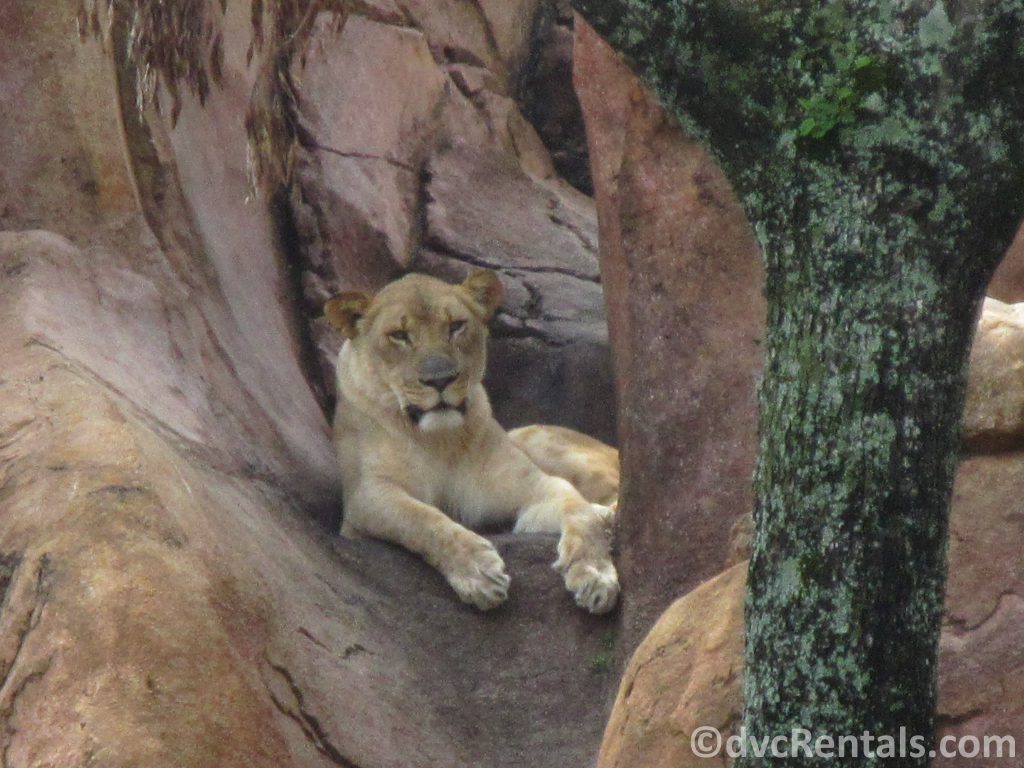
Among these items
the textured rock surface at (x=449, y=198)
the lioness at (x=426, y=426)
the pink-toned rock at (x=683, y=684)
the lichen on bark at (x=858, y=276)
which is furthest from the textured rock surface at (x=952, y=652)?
the textured rock surface at (x=449, y=198)

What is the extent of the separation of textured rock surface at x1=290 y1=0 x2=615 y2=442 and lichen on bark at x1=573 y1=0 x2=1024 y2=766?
5.25m

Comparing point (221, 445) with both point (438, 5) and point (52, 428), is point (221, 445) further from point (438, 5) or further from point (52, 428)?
→ point (438, 5)

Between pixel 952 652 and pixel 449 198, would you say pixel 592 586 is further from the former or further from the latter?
pixel 449 198

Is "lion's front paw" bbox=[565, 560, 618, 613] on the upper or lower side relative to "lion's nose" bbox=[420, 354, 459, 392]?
lower

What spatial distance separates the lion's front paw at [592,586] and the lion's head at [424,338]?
113 cm

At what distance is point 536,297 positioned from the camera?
9.41 metres

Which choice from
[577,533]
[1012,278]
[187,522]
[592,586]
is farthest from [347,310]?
[1012,278]

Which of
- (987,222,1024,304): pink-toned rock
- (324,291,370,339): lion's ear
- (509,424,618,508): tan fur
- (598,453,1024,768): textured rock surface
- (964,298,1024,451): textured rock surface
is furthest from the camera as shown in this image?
(987,222,1024,304): pink-toned rock

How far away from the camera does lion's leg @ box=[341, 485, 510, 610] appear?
19.4 feet

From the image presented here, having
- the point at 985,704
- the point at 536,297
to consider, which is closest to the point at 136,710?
the point at 985,704

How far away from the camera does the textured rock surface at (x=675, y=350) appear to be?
5.77 m

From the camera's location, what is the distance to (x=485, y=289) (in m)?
7.26

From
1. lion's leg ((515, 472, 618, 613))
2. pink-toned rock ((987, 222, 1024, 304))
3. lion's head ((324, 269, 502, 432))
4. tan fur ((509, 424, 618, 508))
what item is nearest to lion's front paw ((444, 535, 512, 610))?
lion's leg ((515, 472, 618, 613))

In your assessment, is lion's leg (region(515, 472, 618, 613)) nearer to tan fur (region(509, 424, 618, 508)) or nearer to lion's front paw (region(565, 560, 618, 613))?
lion's front paw (region(565, 560, 618, 613))
